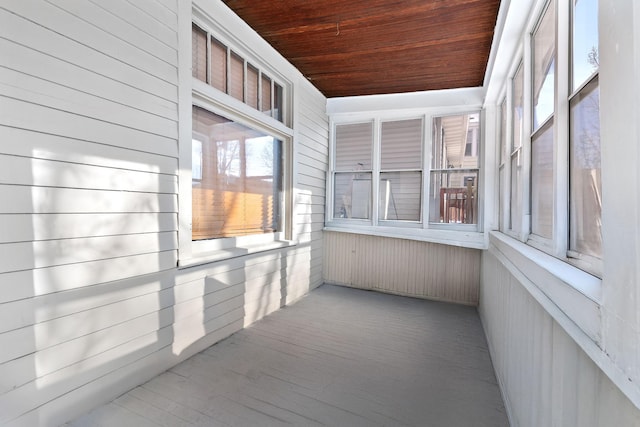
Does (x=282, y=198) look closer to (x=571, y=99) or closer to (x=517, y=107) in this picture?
(x=517, y=107)

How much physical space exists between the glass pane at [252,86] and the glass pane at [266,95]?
0.11 metres

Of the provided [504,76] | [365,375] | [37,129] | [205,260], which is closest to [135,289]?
[205,260]

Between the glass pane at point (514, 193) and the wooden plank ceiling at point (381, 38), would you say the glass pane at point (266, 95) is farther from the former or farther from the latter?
the glass pane at point (514, 193)

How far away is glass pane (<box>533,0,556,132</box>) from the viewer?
5.05 ft

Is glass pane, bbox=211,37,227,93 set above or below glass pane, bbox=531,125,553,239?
above

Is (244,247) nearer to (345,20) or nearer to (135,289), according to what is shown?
(135,289)

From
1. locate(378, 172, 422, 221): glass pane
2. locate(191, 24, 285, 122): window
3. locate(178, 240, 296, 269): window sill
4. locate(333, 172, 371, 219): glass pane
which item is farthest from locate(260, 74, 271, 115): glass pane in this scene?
locate(378, 172, 422, 221): glass pane

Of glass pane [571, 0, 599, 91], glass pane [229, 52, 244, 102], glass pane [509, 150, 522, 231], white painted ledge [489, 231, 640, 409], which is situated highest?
glass pane [229, 52, 244, 102]

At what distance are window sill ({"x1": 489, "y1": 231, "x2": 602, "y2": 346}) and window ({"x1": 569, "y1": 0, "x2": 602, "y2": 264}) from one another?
0.10 meters

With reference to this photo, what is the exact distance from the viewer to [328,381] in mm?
2119

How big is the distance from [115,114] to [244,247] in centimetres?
161

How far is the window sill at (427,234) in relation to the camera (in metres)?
3.62

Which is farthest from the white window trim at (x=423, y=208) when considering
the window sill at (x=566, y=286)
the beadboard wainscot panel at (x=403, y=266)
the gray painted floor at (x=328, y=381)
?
the window sill at (x=566, y=286)

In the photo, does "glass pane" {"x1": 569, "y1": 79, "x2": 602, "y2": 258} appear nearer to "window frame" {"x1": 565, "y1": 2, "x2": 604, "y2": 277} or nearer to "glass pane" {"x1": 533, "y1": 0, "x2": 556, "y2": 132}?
"window frame" {"x1": 565, "y1": 2, "x2": 604, "y2": 277}
